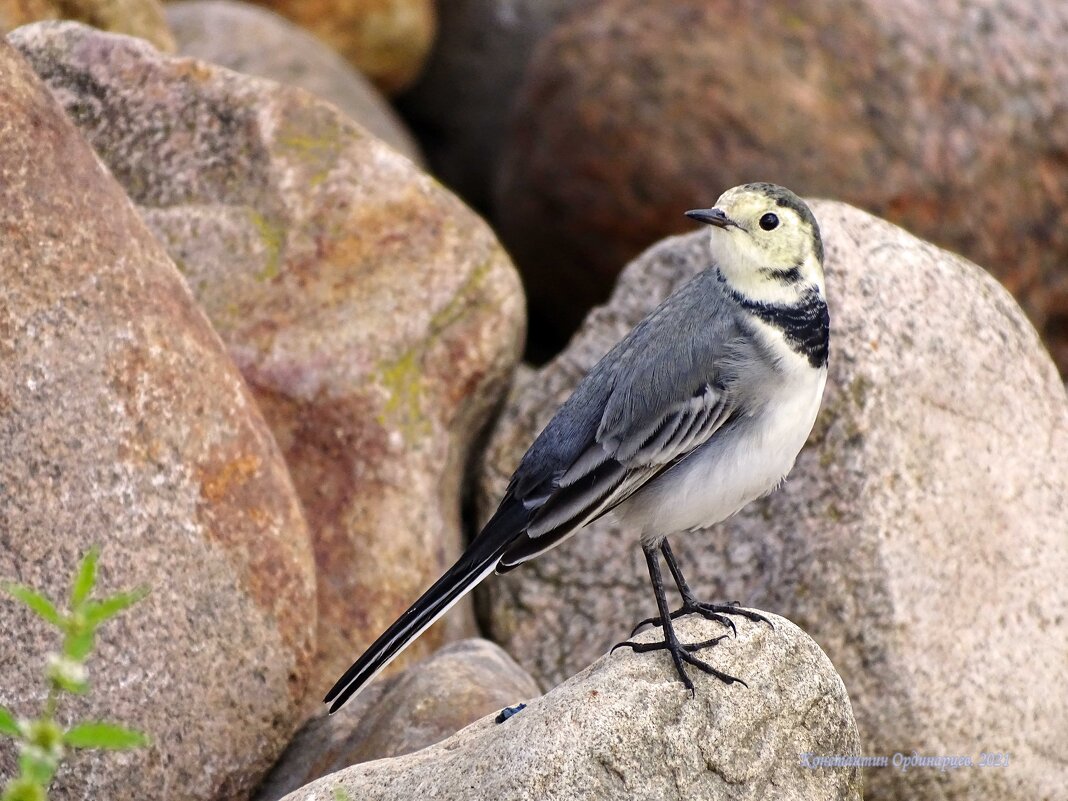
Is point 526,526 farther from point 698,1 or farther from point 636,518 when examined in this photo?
point 698,1

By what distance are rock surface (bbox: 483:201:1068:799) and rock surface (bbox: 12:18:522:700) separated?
0.67 metres

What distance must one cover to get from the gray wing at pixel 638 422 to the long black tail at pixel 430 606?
64 millimetres

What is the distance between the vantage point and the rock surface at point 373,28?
11484 mm

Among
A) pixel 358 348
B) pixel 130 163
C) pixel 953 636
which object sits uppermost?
pixel 130 163

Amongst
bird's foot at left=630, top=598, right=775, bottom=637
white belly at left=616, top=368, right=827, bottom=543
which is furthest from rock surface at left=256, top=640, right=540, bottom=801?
white belly at left=616, top=368, right=827, bottom=543

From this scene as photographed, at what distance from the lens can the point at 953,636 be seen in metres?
5.71

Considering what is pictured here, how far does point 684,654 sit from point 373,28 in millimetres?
8209

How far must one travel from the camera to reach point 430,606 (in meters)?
4.78

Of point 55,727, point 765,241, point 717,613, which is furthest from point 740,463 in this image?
point 55,727

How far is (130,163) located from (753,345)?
336 cm

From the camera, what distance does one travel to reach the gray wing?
489 cm

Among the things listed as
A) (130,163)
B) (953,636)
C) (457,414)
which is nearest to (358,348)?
(457,414)

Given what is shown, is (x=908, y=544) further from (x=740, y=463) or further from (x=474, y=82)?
(x=474, y=82)

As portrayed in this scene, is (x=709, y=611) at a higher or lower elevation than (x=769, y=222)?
lower
